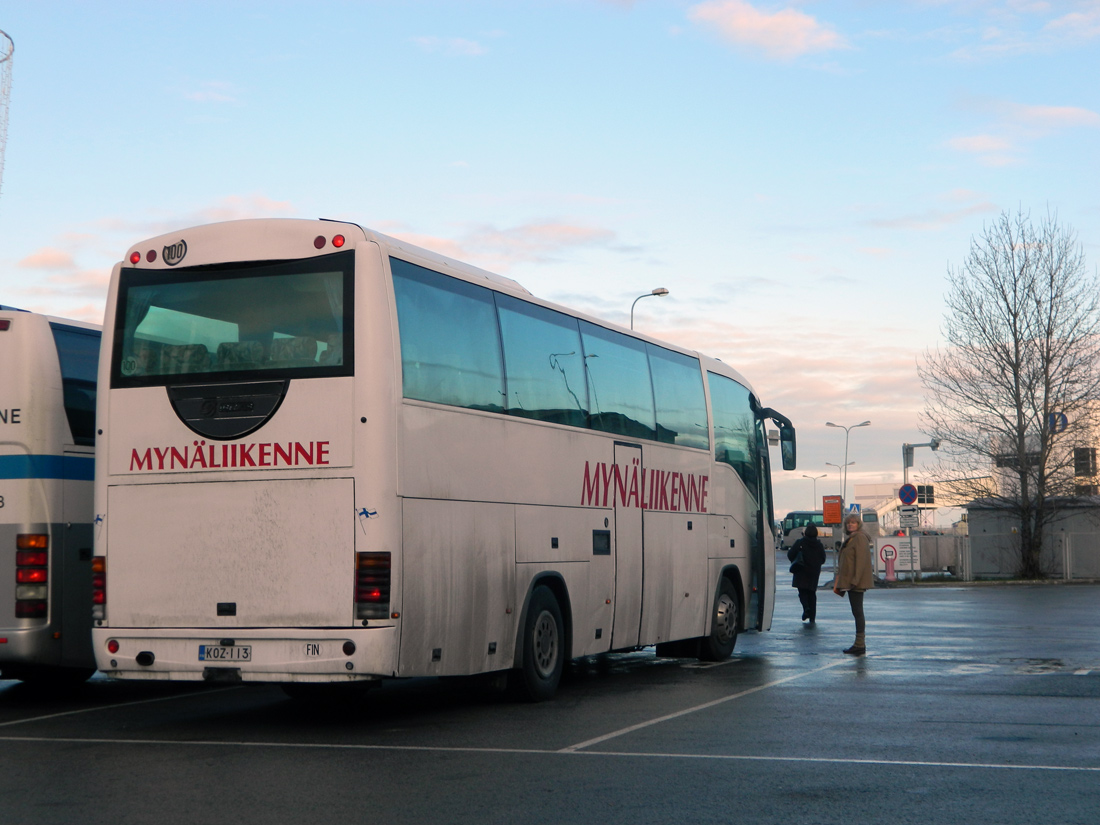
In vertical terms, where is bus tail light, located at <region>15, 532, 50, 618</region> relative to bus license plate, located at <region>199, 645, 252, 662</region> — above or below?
above

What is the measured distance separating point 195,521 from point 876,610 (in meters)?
19.1

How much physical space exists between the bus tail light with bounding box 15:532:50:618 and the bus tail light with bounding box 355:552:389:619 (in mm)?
3430

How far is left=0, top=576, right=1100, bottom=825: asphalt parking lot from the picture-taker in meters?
7.22

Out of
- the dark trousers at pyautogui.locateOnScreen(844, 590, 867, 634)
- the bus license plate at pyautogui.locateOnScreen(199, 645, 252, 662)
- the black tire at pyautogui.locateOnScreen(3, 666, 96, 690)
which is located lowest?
the black tire at pyautogui.locateOnScreen(3, 666, 96, 690)

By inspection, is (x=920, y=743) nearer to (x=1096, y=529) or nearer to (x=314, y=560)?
(x=314, y=560)

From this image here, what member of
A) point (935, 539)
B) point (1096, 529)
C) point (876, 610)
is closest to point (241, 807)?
point (876, 610)

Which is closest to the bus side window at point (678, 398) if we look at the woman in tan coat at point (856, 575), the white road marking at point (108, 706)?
the woman in tan coat at point (856, 575)

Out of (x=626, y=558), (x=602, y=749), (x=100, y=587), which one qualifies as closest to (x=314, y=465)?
(x=100, y=587)

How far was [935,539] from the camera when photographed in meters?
51.8

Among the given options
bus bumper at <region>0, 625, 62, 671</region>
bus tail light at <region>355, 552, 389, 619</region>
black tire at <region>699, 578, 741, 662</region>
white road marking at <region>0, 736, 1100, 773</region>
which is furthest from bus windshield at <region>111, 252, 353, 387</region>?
black tire at <region>699, 578, 741, 662</region>

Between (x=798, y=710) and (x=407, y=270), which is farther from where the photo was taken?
(x=798, y=710)

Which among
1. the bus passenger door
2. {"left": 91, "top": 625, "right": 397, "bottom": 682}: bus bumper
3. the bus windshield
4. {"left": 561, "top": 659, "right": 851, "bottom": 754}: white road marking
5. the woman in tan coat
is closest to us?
{"left": 561, "top": 659, "right": 851, "bottom": 754}: white road marking

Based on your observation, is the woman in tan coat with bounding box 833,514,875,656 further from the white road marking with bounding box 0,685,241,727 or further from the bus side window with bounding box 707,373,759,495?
the white road marking with bounding box 0,685,241,727

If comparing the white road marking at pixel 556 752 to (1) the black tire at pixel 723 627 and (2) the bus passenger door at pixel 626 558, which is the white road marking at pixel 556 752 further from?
(1) the black tire at pixel 723 627
